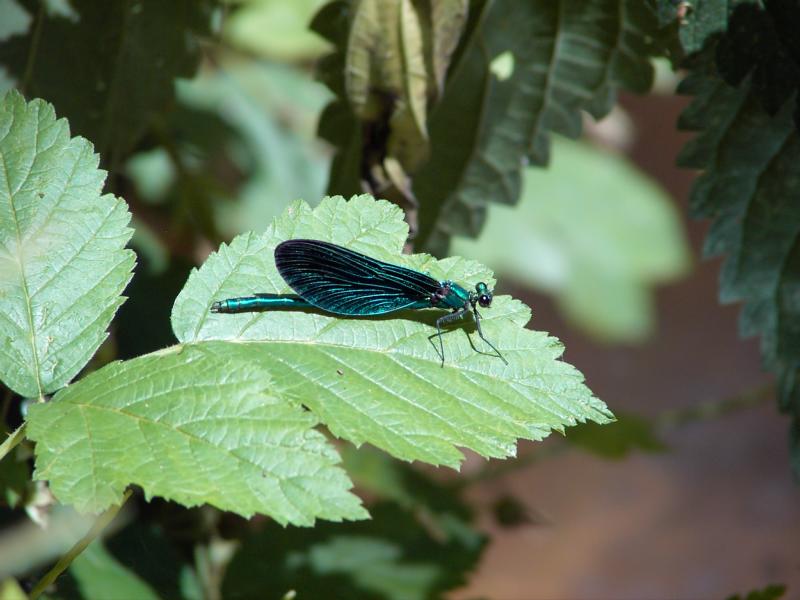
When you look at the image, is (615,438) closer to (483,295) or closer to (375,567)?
(375,567)

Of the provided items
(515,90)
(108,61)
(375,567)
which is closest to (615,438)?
(375,567)

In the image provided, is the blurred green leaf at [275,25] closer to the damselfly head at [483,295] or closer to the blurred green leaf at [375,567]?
the blurred green leaf at [375,567]

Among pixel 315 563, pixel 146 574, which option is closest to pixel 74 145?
pixel 146 574

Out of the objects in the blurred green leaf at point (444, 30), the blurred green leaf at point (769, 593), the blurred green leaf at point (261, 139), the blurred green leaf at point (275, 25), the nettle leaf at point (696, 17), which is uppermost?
the nettle leaf at point (696, 17)

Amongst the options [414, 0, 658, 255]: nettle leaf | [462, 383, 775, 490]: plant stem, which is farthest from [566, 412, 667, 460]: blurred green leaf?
[414, 0, 658, 255]: nettle leaf

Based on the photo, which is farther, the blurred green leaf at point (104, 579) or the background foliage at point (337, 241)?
the blurred green leaf at point (104, 579)

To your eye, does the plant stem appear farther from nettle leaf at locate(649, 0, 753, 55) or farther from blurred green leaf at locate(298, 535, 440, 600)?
nettle leaf at locate(649, 0, 753, 55)

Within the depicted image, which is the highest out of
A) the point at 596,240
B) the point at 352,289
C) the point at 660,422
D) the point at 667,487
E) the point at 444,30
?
the point at 444,30

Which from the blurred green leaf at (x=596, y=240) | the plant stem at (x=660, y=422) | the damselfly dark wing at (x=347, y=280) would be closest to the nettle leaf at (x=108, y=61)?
the damselfly dark wing at (x=347, y=280)
